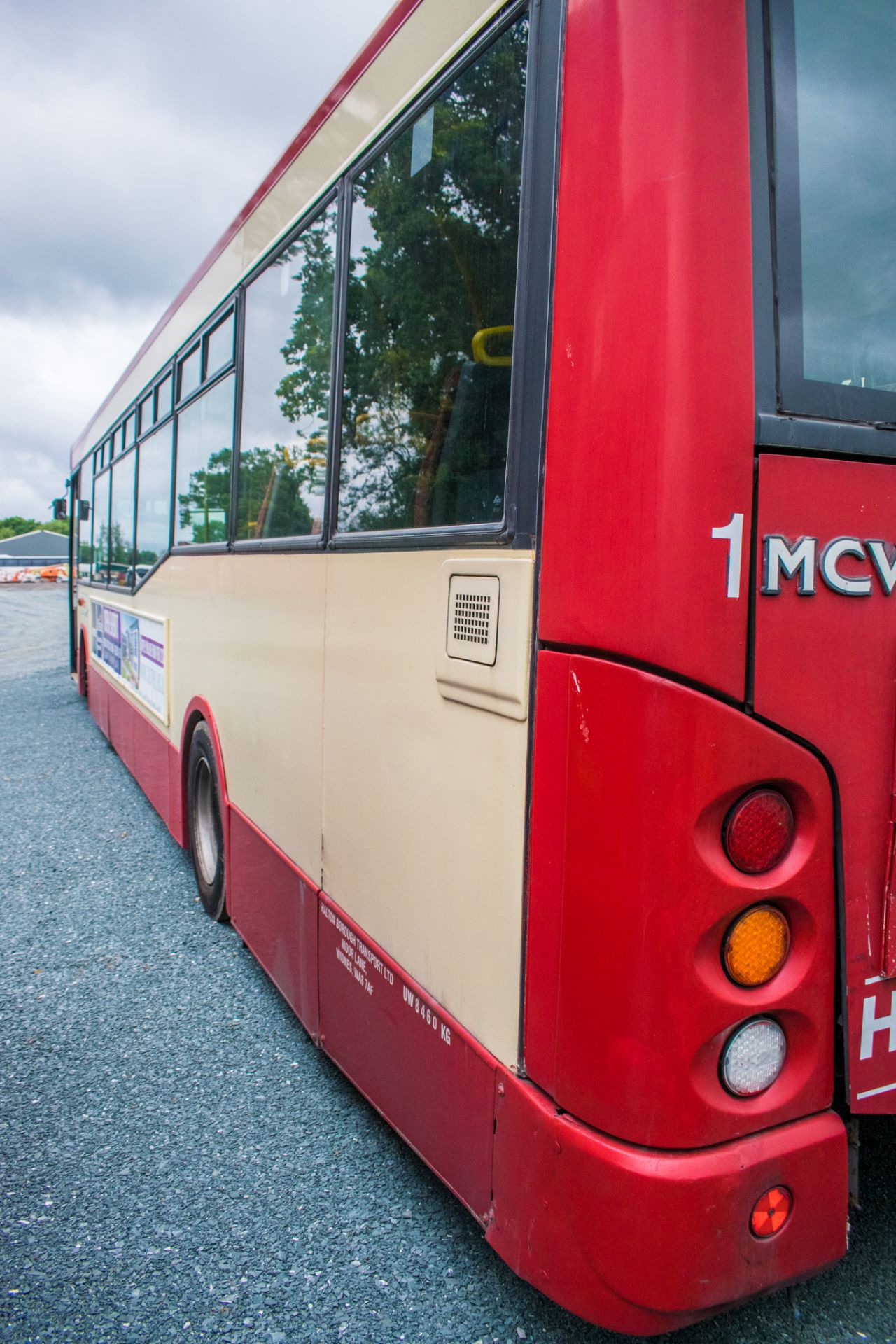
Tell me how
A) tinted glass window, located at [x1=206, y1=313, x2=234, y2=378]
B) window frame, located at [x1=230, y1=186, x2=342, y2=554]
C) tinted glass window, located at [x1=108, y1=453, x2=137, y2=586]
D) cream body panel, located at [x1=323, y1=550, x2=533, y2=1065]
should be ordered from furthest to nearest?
tinted glass window, located at [x1=108, y1=453, x2=137, y2=586] → tinted glass window, located at [x1=206, y1=313, x2=234, y2=378] → window frame, located at [x1=230, y1=186, x2=342, y2=554] → cream body panel, located at [x1=323, y1=550, x2=533, y2=1065]

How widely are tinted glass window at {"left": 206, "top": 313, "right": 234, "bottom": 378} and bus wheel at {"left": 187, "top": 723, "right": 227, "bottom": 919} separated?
1640 mm

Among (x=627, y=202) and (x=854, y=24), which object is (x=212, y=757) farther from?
(x=854, y=24)

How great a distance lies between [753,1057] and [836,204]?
4.97 ft

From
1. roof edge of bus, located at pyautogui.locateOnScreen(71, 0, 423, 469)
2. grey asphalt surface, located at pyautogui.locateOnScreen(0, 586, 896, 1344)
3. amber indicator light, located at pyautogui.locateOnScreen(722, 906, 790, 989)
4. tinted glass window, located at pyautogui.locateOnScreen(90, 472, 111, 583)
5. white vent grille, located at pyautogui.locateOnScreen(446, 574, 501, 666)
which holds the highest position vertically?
roof edge of bus, located at pyautogui.locateOnScreen(71, 0, 423, 469)

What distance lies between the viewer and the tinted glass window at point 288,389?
2.94 meters

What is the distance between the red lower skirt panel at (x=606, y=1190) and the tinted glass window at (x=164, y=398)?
4.04 metres

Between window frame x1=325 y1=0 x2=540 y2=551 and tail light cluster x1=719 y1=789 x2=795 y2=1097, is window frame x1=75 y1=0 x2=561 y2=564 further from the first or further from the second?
tail light cluster x1=719 y1=789 x2=795 y2=1097

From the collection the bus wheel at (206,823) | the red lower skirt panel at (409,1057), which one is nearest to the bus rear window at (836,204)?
the red lower skirt panel at (409,1057)

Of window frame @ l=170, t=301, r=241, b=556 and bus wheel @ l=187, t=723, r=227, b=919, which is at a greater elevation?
window frame @ l=170, t=301, r=241, b=556

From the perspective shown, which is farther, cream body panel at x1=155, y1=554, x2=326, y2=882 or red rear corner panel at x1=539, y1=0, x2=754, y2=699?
cream body panel at x1=155, y1=554, x2=326, y2=882

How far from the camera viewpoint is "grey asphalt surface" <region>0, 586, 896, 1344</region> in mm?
2160

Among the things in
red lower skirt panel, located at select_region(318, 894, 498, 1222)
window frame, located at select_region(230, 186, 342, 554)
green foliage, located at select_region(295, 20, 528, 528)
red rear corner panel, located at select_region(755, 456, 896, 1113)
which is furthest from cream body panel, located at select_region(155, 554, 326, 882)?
red rear corner panel, located at select_region(755, 456, 896, 1113)

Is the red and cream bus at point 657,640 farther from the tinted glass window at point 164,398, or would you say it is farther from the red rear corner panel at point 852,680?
the tinted glass window at point 164,398

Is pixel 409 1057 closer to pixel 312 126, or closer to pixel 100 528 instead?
pixel 312 126
